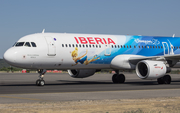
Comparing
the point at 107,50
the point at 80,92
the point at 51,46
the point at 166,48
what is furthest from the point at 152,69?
the point at 80,92

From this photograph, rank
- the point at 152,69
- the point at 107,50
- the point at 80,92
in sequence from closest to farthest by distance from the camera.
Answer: the point at 80,92, the point at 152,69, the point at 107,50

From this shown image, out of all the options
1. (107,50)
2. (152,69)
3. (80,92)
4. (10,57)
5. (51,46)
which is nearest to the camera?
(80,92)

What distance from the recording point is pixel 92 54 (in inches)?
1032

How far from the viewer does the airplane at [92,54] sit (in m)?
23.5

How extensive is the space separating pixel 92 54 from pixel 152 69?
207 inches

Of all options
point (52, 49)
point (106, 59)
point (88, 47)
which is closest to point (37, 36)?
point (52, 49)

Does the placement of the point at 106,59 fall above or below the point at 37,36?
below

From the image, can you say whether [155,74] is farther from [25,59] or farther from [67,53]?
[25,59]

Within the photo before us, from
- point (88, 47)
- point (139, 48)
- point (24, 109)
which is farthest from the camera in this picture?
point (139, 48)

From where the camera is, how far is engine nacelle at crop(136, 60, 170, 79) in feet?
81.1

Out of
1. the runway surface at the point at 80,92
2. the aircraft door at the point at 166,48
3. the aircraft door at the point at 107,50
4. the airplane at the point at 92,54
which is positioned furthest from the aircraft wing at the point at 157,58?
the aircraft door at the point at 166,48

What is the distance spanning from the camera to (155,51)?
2975cm

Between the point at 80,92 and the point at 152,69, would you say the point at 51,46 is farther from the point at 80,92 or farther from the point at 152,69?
the point at 152,69

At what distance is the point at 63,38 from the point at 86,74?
229 inches
